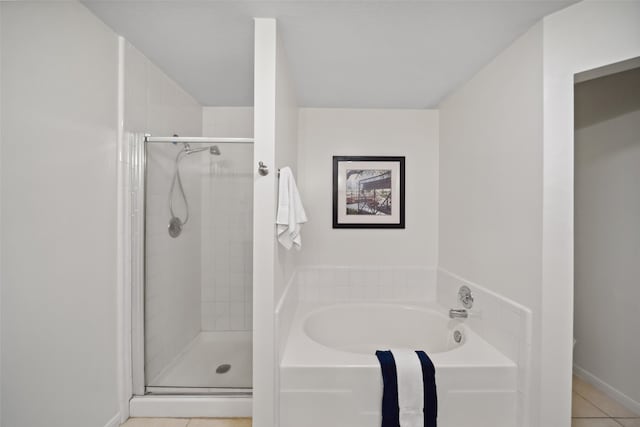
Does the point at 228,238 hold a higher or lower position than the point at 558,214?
lower

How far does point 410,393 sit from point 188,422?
134cm

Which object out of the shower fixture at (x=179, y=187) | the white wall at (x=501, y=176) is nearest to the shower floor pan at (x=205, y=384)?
the shower fixture at (x=179, y=187)

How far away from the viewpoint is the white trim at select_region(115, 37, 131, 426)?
68.6 inches

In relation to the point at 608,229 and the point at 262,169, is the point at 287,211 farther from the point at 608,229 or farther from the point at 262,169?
the point at 608,229

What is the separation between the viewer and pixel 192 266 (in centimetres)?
226

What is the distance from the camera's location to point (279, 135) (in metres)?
1.64

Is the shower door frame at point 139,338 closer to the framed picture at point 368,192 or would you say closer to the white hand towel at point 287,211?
the white hand towel at point 287,211

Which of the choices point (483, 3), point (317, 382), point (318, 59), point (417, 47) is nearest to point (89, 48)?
point (318, 59)

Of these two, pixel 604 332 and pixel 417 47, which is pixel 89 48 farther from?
pixel 604 332

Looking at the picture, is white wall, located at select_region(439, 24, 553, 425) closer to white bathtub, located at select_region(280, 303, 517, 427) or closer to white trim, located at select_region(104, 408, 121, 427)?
white bathtub, located at select_region(280, 303, 517, 427)

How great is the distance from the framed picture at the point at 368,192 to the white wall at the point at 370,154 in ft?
0.19

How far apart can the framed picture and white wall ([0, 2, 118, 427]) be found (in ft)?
5.54

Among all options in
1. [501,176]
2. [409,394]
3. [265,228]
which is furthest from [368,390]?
[501,176]

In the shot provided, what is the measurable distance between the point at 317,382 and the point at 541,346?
1.13 meters
